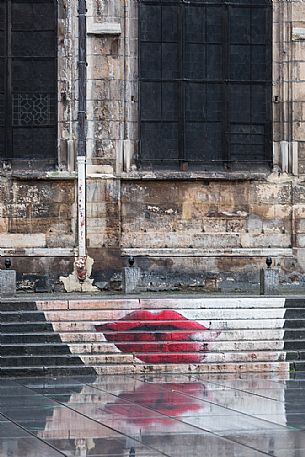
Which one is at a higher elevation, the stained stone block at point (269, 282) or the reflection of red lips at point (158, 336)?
the stained stone block at point (269, 282)

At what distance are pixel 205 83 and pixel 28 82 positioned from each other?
4.07 metres

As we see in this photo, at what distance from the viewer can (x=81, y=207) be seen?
30.3m

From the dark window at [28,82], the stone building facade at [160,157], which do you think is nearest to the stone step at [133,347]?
the stone building facade at [160,157]

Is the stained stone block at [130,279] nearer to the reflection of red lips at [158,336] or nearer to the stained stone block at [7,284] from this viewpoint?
the stained stone block at [7,284]

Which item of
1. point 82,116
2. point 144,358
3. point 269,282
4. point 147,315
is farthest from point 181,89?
point 144,358

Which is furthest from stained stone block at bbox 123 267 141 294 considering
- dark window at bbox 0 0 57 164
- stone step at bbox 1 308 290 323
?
dark window at bbox 0 0 57 164

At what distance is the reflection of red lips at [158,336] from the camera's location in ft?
80.6

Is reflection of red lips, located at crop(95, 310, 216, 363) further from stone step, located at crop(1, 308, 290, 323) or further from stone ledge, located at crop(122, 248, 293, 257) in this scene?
stone ledge, located at crop(122, 248, 293, 257)

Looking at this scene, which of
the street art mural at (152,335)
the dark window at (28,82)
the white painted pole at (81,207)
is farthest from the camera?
the dark window at (28,82)

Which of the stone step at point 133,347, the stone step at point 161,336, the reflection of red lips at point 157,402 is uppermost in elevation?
the stone step at point 161,336

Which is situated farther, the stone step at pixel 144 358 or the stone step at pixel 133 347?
the stone step at pixel 133 347

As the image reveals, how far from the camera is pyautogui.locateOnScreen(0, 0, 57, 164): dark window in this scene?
3098cm

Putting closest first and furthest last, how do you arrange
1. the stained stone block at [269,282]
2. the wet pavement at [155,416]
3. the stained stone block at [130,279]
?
the wet pavement at [155,416]
the stained stone block at [130,279]
the stained stone block at [269,282]

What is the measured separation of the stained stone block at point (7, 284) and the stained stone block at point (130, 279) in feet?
8.22
